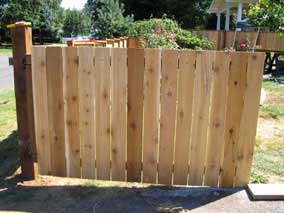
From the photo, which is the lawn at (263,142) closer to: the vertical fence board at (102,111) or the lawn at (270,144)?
the lawn at (270,144)

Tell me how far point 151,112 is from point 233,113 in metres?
0.77

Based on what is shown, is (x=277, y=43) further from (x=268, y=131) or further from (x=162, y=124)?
(x=162, y=124)

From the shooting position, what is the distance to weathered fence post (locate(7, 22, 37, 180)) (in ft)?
10.1

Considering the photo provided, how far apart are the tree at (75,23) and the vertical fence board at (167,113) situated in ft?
157

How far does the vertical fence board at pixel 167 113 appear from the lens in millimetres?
2928

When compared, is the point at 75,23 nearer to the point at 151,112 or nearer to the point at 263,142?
the point at 263,142

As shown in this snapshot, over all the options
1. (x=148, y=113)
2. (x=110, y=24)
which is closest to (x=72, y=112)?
(x=148, y=113)

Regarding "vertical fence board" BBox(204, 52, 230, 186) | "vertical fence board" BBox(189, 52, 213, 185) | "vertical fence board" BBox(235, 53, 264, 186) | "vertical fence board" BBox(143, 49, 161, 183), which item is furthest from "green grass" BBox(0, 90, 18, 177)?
"vertical fence board" BBox(235, 53, 264, 186)

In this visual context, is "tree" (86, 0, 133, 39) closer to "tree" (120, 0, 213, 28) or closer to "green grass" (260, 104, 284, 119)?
"green grass" (260, 104, 284, 119)

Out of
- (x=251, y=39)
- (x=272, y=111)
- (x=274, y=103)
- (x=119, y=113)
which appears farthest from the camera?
(x=251, y=39)

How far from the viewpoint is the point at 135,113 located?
10.1 feet

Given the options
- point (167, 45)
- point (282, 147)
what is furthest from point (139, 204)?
point (167, 45)

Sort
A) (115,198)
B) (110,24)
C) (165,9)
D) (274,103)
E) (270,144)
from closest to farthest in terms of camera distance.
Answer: (115,198), (270,144), (274,103), (110,24), (165,9)

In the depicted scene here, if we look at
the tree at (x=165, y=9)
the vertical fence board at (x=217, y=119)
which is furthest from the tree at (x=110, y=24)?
the tree at (x=165, y=9)
